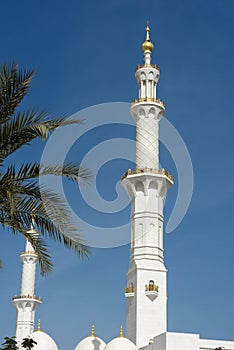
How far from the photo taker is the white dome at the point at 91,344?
30.5m

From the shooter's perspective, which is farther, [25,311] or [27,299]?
[25,311]

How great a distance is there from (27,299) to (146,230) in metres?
13.8

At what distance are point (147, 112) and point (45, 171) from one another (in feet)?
79.8

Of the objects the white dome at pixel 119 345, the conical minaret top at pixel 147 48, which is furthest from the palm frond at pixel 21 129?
the conical minaret top at pixel 147 48

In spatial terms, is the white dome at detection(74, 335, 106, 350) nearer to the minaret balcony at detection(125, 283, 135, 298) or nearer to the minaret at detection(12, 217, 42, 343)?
the minaret balcony at detection(125, 283, 135, 298)

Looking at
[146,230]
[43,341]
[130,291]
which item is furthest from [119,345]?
[146,230]

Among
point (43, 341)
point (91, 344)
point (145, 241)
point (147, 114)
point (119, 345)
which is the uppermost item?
point (147, 114)

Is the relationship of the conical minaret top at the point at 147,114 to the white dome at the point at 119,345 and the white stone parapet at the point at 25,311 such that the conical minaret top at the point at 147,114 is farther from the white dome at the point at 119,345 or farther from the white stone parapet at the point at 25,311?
the white stone parapet at the point at 25,311

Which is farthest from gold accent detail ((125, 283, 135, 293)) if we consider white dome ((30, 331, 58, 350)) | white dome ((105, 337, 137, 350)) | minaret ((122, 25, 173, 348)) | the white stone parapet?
the white stone parapet

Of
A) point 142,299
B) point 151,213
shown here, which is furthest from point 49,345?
point 151,213

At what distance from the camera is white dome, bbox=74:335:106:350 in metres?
30.5

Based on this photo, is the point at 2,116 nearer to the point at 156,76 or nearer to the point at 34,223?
the point at 34,223

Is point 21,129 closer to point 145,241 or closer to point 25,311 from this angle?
point 145,241

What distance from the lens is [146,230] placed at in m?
34.6
